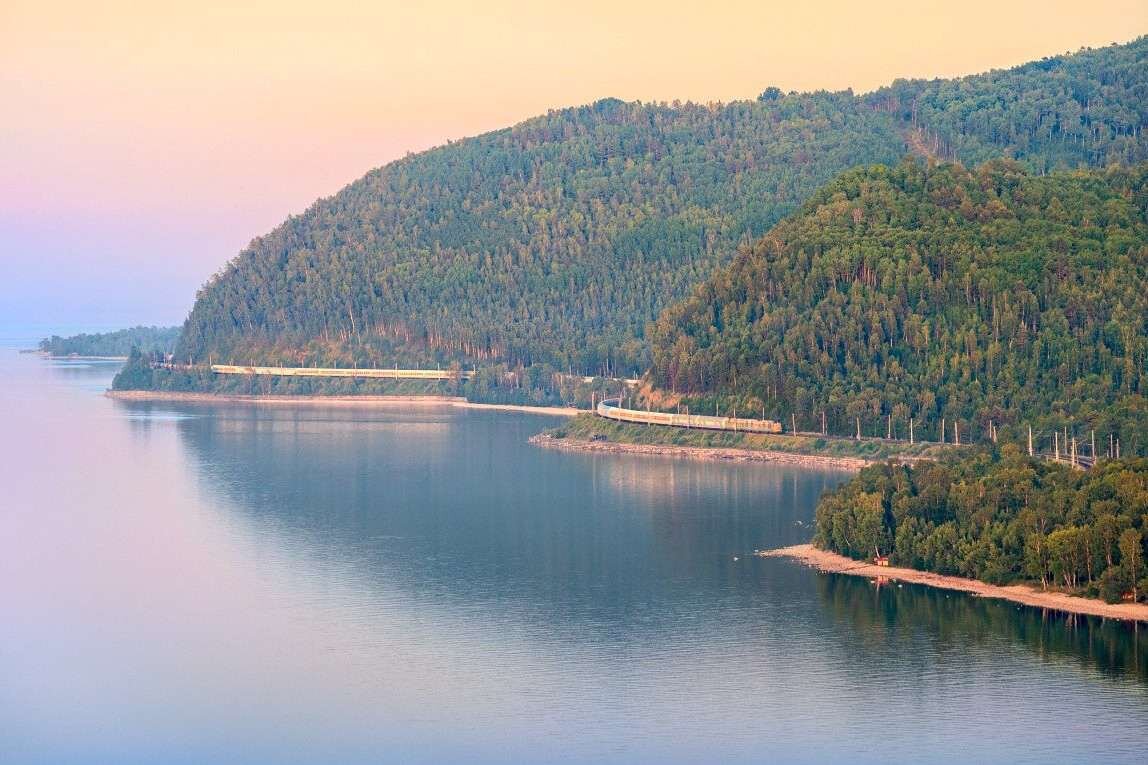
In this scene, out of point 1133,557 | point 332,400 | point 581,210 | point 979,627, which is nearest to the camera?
point 979,627

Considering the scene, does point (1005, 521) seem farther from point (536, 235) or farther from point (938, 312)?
point (536, 235)

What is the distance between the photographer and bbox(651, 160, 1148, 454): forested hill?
8975cm

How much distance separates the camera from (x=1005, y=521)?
190 ft

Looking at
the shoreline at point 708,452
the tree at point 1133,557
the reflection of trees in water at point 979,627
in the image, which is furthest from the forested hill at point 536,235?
the tree at point 1133,557

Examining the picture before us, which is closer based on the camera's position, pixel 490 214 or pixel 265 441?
pixel 265 441

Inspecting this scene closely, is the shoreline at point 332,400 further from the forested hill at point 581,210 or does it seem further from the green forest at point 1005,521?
the green forest at point 1005,521

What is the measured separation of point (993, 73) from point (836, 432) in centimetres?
10263

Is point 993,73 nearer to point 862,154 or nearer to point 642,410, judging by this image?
point 862,154

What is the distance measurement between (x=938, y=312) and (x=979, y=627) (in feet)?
157

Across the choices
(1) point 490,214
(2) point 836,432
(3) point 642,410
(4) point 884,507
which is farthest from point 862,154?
(4) point 884,507

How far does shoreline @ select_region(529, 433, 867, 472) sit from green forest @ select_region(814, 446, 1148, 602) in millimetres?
19041

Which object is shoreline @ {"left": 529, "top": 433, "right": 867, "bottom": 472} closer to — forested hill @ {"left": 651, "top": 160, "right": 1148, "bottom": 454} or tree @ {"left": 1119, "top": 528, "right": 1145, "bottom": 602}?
forested hill @ {"left": 651, "top": 160, "right": 1148, "bottom": 454}

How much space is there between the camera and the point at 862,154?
164 metres

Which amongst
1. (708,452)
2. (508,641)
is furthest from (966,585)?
(708,452)
